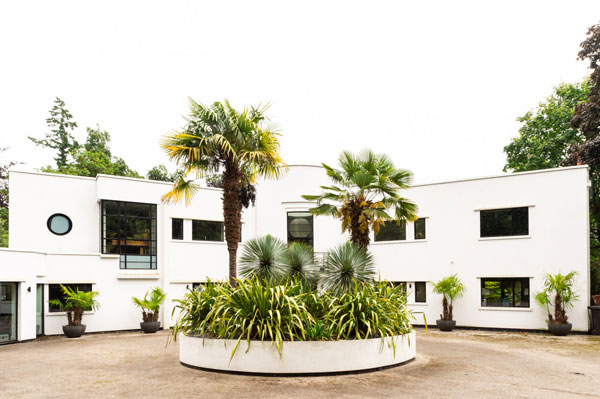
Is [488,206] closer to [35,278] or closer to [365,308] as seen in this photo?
[365,308]

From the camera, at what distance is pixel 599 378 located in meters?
10.2

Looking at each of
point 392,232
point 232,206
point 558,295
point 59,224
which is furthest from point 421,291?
point 59,224

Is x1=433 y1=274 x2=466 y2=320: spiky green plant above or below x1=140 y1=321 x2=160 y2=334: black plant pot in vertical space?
above

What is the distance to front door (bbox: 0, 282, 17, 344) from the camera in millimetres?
16656

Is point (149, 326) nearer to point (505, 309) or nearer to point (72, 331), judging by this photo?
point (72, 331)

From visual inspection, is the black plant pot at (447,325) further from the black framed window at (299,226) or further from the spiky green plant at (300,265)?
the spiky green plant at (300,265)

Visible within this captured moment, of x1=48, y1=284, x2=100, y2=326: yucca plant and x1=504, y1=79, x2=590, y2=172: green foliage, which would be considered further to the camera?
x1=504, y1=79, x2=590, y2=172: green foliage

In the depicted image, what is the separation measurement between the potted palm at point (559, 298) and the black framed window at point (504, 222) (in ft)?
6.78

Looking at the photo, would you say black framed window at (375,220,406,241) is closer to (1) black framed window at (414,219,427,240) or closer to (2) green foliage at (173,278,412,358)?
(1) black framed window at (414,219,427,240)

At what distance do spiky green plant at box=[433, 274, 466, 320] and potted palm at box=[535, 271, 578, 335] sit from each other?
9.40 ft

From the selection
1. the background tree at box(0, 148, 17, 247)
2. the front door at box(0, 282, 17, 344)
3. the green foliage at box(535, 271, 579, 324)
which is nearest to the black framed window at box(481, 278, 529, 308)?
the green foliage at box(535, 271, 579, 324)

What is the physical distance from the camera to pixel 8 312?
1686cm

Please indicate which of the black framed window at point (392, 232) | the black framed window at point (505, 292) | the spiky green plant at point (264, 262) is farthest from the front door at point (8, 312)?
the black framed window at point (505, 292)

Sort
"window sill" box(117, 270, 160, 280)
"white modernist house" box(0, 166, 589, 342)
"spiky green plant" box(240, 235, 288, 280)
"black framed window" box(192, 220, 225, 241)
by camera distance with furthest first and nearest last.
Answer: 1. "black framed window" box(192, 220, 225, 241)
2. "window sill" box(117, 270, 160, 280)
3. "white modernist house" box(0, 166, 589, 342)
4. "spiky green plant" box(240, 235, 288, 280)
